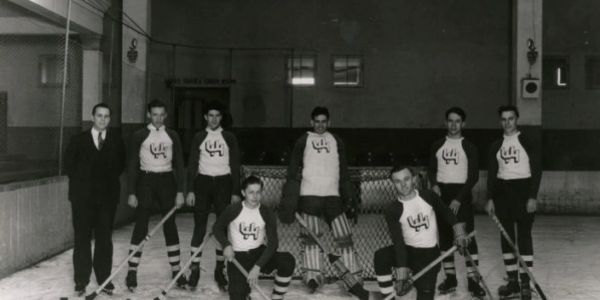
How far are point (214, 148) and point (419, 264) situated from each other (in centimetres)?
200

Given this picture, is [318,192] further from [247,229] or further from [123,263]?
[123,263]

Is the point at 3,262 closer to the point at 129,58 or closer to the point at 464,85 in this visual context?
the point at 129,58

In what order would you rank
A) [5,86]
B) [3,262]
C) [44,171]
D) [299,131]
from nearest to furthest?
1. [3,262]
2. [44,171]
3. [5,86]
4. [299,131]

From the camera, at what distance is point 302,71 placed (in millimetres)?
15094

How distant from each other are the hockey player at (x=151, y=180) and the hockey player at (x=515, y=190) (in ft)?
8.56

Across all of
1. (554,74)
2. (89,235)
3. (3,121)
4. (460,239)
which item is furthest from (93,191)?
(554,74)

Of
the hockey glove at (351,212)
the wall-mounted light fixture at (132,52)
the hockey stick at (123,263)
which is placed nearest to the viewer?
the hockey stick at (123,263)

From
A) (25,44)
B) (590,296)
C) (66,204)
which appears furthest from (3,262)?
(590,296)

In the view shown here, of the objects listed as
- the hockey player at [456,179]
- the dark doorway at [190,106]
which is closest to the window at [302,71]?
the dark doorway at [190,106]

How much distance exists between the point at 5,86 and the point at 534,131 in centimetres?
843

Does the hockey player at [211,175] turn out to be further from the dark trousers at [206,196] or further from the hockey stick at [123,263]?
the hockey stick at [123,263]

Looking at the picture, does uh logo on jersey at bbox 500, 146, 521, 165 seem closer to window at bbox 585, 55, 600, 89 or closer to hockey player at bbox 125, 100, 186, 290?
hockey player at bbox 125, 100, 186, 290

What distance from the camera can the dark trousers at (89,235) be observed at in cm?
540

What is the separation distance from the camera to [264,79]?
49.5ft
